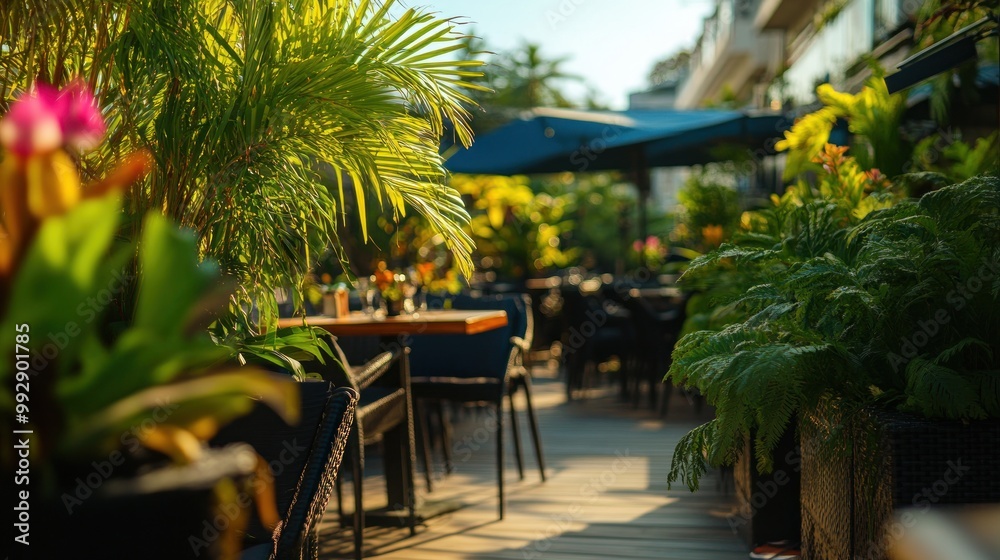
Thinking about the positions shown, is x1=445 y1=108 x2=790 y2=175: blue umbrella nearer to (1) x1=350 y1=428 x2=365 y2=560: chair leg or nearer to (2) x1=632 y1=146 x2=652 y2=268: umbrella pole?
(2) x1=632 y1=146 x2=652 y2=268: umbrella pole

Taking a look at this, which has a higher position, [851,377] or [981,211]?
[981,211]

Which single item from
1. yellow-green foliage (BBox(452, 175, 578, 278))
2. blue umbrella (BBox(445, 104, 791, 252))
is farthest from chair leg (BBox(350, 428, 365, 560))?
yellow-green foliage (BBox(452, 175, 578, 278))

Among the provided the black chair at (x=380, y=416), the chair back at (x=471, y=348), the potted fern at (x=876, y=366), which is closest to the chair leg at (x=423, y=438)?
the chair back at (x=471, y=348)

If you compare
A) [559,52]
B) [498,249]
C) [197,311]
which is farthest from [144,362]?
[559,52]

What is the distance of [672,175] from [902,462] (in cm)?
2988

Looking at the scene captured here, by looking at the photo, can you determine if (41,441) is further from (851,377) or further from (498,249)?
(498,249)

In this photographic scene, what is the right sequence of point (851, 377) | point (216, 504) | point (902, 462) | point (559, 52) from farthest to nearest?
point (559, 52)
point (851, 377)
point (902, 462)
point (216, 504)

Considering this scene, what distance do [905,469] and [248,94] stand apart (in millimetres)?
1853

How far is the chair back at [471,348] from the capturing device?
4.58 metres

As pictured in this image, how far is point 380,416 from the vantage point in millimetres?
3520

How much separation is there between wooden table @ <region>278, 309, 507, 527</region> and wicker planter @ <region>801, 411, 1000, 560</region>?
1.76m

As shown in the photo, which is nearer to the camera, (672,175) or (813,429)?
(813,429)

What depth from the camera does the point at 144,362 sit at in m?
0.89

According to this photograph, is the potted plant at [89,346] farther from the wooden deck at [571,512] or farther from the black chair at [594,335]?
the black chair at [594,335]
